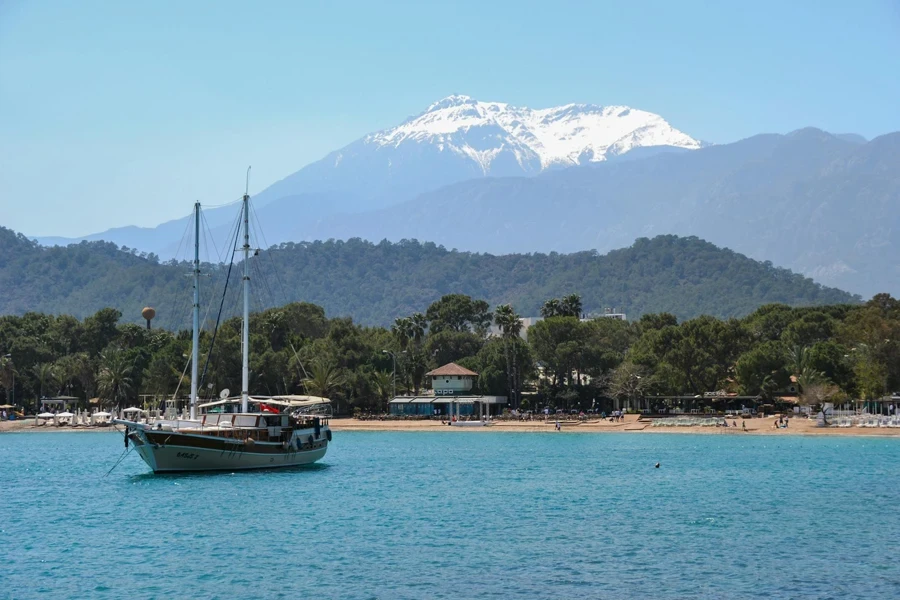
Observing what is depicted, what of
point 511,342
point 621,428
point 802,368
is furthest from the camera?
point 511,342

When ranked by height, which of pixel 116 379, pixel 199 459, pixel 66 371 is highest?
pixel 66 371

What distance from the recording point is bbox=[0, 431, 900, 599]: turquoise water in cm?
2878

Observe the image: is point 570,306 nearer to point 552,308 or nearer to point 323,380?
point 552,308

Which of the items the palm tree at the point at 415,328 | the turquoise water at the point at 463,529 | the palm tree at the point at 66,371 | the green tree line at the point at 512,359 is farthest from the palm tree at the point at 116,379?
the turquoise water at the point at 463,529

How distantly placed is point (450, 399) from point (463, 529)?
7125cm

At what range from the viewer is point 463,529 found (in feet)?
124

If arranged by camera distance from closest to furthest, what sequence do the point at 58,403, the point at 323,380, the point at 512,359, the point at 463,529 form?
the point at 463,529
the point at 323,380
the point at 512,359
the point at 58,403

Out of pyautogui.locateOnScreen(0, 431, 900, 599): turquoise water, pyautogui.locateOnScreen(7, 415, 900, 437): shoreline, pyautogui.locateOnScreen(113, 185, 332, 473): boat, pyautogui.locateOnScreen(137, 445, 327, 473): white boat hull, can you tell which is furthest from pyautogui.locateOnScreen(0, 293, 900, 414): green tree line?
pyautogui.locateOnScreen(0, 431, 900, 599): turquoise water

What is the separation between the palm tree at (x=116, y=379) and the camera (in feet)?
372

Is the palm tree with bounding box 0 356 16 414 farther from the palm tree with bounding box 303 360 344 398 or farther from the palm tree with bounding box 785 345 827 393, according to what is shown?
the palm tree with bounding box 785 345 827 393

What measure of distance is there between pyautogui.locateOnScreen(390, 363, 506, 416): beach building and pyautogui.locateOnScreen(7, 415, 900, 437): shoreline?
4.24 m

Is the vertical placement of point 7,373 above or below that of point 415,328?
below

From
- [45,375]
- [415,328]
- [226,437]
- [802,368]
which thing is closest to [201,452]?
[226,437]

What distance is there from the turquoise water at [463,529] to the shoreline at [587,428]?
19.9 metres
